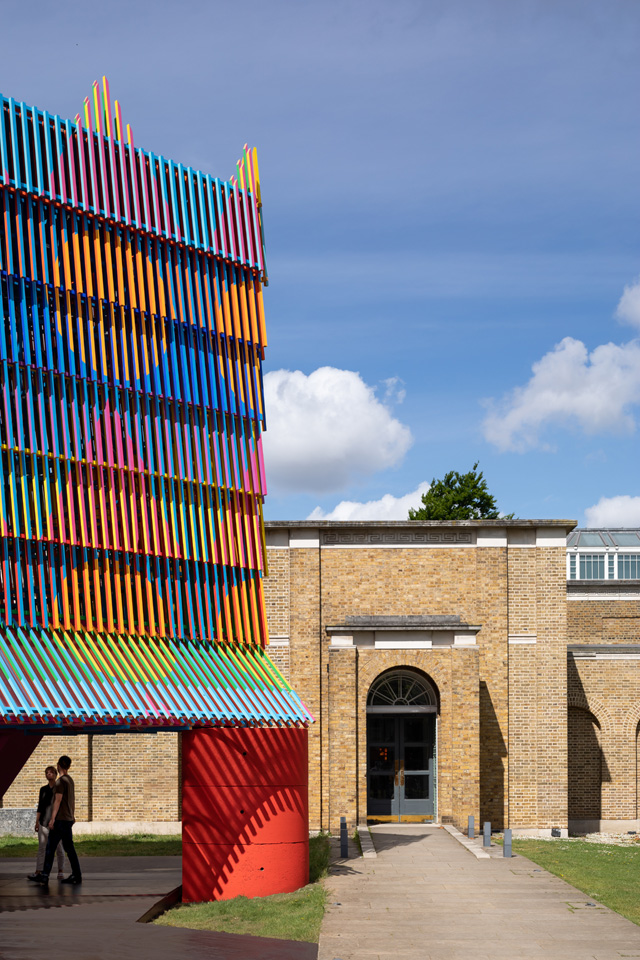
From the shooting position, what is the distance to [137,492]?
1830cm

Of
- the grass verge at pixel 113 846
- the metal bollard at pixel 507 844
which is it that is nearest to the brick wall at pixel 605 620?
the grass verge at pixel 113 846

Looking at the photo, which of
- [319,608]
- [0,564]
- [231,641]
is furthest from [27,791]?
[0,564]

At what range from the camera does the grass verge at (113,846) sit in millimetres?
24797

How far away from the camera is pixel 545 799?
29625mm

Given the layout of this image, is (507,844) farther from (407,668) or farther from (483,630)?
(483,630)

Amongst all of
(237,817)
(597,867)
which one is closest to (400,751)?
(597,867)

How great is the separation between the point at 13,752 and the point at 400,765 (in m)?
14.3

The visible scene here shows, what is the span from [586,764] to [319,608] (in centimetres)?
928

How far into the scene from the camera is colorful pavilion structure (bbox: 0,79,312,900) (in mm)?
16844

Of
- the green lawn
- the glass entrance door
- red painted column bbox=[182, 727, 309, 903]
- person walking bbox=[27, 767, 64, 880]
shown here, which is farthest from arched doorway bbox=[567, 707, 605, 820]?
person walking bbox=[27, 767, 64, 880]

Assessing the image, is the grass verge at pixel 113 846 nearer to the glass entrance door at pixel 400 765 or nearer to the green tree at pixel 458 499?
the glass entrance door at pixel 400 765

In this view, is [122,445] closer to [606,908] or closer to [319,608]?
[606,908]

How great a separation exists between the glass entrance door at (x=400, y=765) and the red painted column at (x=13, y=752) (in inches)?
526

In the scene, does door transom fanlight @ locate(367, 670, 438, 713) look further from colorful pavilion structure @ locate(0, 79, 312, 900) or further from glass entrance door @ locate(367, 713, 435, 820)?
colorful pavilion structure @ locate(0, 79, 312, 900)
